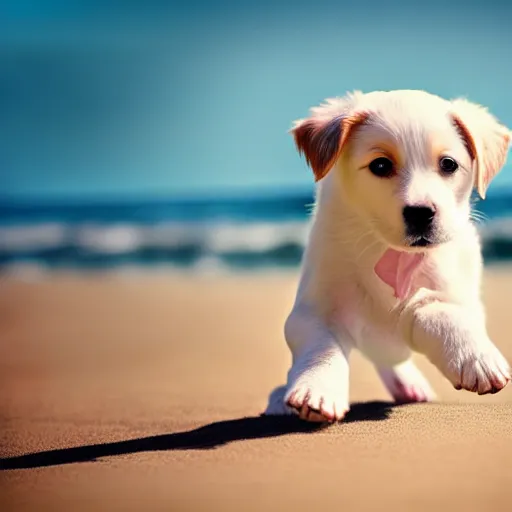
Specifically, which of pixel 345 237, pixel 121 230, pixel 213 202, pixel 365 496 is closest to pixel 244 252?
pixel 121 230

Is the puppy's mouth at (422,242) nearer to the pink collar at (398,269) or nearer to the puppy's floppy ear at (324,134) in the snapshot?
the pink collar at (398,269)

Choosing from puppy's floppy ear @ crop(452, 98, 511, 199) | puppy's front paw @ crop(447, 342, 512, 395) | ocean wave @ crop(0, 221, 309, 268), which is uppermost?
puppy's floppy ear @ crop(452, 98, 511, 199)

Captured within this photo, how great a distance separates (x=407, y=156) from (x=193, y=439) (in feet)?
3.69

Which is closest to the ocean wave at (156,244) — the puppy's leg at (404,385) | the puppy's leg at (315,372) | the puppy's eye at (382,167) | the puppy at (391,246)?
the puppy's leg at (404,385)

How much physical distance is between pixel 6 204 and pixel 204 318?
11.4 m

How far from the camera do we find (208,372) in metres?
4.71

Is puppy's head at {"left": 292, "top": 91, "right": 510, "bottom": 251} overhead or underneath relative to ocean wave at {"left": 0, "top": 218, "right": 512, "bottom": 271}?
overhead

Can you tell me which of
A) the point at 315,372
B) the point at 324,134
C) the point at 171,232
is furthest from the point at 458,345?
the point at 171,232

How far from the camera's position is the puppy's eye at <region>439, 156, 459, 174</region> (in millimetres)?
2822

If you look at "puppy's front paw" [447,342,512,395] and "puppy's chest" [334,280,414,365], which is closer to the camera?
"puppy's front paw" [447,342,512,395]

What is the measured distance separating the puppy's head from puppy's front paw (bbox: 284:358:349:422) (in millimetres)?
472

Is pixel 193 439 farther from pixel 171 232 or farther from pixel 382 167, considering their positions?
pixel 171 232

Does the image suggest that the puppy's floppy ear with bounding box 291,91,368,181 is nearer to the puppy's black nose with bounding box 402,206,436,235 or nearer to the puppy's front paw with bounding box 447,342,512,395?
the puppy's black nose with bounding box 402,206,436,235

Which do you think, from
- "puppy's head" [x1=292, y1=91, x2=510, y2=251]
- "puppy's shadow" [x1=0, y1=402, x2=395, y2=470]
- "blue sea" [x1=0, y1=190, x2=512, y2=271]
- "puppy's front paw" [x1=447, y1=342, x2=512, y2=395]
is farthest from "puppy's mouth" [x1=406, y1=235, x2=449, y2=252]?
"blue sea" [x1=0, y1=190, x2=512, y2=271]
